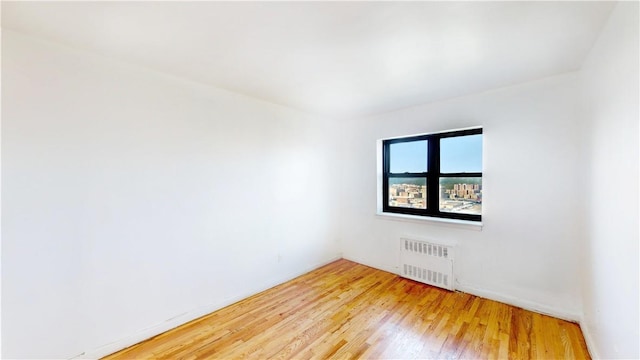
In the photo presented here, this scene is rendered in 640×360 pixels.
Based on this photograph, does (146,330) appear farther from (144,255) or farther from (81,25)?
(81,25)

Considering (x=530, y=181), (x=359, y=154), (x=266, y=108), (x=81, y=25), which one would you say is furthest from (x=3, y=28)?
(x=530, y=181)

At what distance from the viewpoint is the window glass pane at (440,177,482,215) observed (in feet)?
10.0

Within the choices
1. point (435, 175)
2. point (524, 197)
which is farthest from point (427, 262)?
point (524, 197)

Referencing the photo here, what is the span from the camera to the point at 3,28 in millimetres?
1620

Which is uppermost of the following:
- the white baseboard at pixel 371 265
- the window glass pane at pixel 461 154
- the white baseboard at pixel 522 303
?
the window glass pane at pixel 461 154

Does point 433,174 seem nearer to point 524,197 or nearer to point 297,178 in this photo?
point 524,197

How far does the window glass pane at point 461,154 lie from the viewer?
3.04 metres

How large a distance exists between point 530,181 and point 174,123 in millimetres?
3632

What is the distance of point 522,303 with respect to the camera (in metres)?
2.62

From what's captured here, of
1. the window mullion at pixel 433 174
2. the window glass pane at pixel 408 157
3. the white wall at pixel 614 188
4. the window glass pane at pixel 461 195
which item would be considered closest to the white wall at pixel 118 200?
the window glass pane at pixel 408 157

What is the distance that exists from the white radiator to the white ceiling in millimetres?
1995

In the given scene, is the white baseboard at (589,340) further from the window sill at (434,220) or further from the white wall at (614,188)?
the window sill at (434,220)

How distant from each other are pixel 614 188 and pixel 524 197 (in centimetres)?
116

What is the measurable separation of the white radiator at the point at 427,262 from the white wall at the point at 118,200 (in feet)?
5.97
